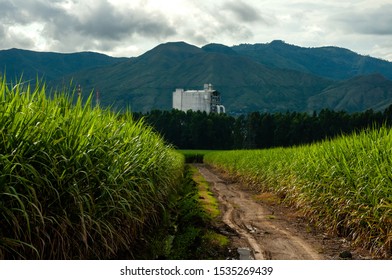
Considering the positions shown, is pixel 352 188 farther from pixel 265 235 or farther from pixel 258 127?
pixel 258 127

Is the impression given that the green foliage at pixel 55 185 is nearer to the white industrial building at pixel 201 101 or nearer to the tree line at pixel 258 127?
the tree line at pixel 258 127

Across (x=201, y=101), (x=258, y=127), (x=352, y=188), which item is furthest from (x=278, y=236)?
(x=201, y=101)

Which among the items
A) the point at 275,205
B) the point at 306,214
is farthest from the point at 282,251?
the point at 275,205

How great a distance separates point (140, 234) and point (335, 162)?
4.92 metres

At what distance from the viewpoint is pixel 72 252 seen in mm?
5172

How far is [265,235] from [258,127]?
296 ft

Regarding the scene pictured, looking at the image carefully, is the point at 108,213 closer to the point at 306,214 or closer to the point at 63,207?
the point at 63,207

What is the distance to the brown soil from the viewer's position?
25.4 feet

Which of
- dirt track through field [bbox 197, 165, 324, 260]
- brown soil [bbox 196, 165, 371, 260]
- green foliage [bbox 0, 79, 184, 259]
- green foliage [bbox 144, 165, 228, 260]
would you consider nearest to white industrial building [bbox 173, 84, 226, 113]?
dirt track through field [bbox 197, 165, 324, 260]

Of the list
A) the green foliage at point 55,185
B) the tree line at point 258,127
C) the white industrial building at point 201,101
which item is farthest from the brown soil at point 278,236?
the white industrial building at point 201,101

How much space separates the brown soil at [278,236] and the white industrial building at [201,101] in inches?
4736

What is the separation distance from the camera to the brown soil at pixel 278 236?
25.4 feet

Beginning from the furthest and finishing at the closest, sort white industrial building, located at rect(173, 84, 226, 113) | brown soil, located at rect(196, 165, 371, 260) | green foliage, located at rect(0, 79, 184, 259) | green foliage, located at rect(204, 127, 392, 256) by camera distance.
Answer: white industrial building, located at rect(173, 84, 226, 113), brown soil, located at rect(196, 165, 371, 260), green foliage, located at rect(204, 127, 392, 256), green foliage, located at rect(0, 79, 184, 259)

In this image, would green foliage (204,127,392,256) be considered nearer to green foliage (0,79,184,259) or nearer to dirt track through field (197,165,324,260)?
dirt track through field (197,165,324,260)
